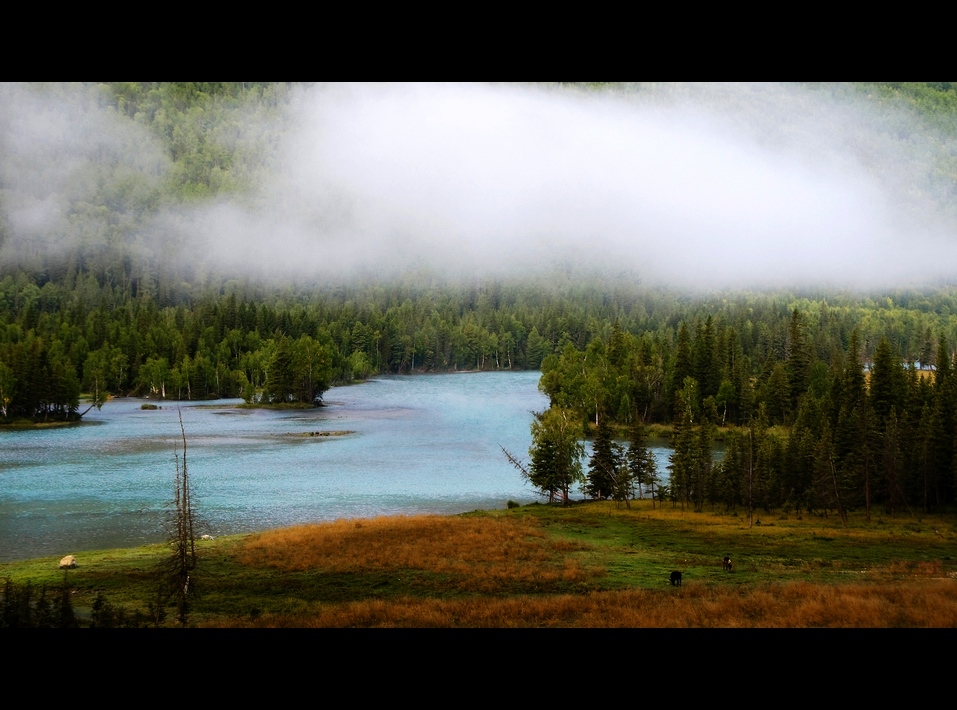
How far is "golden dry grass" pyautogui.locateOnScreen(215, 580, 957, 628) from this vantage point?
9922mm

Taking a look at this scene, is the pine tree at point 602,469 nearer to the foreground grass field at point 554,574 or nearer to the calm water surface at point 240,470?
the calm water surface at point 240,470

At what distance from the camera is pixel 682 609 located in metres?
10.7

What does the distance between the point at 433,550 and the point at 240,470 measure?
1490cm

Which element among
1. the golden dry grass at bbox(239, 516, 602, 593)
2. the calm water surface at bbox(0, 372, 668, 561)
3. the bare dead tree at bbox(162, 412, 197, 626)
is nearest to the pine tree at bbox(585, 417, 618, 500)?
the calm water surface at bbox(0, 372, 668, 561)

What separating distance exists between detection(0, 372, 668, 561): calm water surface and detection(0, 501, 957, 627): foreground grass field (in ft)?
13.9

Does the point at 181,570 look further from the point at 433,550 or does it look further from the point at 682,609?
the point at 682,609

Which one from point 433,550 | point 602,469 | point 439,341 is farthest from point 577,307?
point 433,550

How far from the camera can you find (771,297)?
69500 millimetres

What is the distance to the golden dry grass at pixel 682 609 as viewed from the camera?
32.6ft

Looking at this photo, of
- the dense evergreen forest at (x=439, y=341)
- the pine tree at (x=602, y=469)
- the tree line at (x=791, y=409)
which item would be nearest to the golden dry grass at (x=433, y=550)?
the pine tree at (x=602, y=469)

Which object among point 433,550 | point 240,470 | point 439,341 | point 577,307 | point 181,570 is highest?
point 577,307
